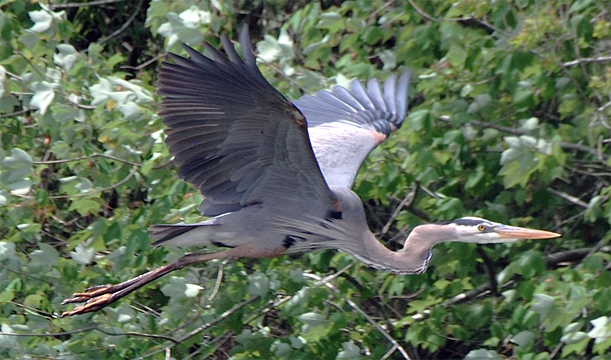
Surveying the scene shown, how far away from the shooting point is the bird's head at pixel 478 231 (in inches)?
153

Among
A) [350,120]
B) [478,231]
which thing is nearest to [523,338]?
[478,231]

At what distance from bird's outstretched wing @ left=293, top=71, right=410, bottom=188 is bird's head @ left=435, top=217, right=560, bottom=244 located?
1.58 feet

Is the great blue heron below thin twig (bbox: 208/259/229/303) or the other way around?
the other way around

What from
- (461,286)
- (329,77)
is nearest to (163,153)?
(329,77)

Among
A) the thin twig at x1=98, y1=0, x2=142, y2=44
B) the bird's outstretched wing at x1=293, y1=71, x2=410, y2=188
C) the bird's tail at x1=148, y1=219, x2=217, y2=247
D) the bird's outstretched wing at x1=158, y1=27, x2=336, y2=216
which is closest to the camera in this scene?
the bird's outstretched wing at x1=158, y1=27, x2=336, y2=216

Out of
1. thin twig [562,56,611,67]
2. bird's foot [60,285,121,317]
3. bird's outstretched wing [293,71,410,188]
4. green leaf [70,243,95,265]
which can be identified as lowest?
bird's foot [60,285,121,317]

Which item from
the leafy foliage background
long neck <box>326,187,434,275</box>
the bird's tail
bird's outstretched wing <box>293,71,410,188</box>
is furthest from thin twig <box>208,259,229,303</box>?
bird's outstretched wing <box>293,71,410,188</box>

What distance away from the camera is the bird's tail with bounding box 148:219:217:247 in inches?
150

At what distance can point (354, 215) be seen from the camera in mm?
4020

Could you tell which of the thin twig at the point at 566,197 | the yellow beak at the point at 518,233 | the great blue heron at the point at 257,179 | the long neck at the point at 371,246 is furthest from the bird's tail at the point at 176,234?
the thin twig at the point at 566,197

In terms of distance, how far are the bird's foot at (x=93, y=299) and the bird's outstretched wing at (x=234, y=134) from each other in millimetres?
498

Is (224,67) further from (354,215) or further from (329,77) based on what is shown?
(329,77)

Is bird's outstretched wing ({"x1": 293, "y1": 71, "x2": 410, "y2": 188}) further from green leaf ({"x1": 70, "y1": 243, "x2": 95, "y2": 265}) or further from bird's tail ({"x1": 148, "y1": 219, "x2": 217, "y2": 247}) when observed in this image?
green leaf ({"x1": 70, "y1": 243, "x2": 95, "y2": 265})

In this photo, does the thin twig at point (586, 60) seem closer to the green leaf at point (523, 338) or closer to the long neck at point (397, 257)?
Answer: the long neck at point (397, 257)
